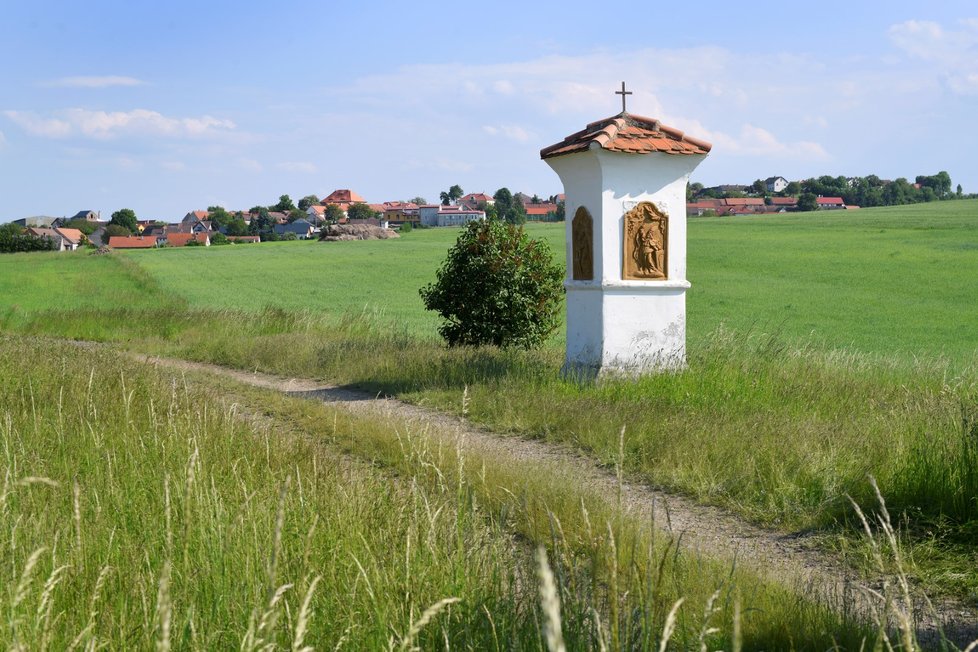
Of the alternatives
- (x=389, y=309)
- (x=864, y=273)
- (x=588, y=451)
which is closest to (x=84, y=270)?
(x=389, y=309)

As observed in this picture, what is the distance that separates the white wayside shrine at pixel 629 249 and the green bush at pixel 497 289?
2.90m

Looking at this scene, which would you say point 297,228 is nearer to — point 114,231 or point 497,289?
point 114,231

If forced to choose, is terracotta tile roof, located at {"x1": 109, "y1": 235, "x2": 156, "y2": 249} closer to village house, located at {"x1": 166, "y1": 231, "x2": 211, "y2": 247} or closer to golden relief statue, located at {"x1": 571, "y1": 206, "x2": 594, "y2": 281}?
village house, located at {"x1": 166, "y1": 231, "x2": 211, "y2": 247}

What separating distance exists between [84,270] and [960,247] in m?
45.1

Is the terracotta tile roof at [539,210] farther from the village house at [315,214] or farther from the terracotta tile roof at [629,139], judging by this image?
the terracotta tile roof at [629,139]

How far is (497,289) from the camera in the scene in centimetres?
1512

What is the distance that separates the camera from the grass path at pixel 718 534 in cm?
458

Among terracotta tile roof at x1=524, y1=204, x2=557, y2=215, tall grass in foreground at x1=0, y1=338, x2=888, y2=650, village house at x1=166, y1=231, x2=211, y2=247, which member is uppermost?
terracotta tile roof at x1=524, y1=204, x2=557, y2=215

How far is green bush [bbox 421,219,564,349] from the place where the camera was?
1514 cm

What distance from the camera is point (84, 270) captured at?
50062mm

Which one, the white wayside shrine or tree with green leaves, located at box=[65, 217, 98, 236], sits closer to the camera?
the white wayside shrine

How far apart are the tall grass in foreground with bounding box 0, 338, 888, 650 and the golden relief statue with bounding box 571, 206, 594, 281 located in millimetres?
6470

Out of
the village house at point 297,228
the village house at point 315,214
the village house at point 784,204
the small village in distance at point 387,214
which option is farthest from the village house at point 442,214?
A: the village house at point 784,204

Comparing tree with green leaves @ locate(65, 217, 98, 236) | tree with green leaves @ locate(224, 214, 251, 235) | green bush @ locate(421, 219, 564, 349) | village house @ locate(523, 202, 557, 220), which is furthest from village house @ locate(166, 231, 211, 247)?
green bush @ locate(421, 219, 564, 349)
